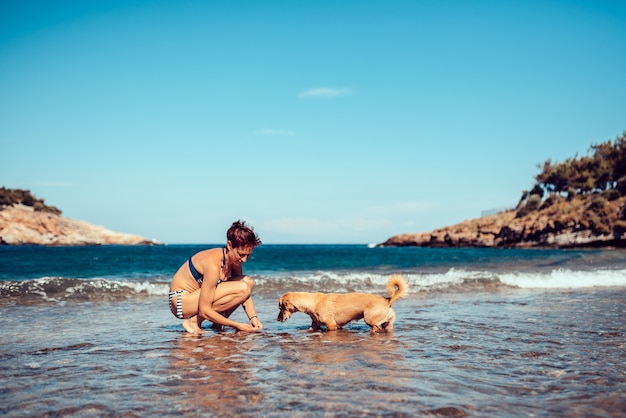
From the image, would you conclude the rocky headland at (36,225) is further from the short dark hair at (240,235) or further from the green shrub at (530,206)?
the short dark hair at (240,235)

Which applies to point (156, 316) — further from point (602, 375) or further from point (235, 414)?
point (602, 375)

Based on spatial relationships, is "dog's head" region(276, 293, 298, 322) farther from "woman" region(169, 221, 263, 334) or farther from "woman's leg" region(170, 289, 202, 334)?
"woman's leg" region(170, 289, 202, 334)

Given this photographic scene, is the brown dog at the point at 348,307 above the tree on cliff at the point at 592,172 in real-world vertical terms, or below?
below

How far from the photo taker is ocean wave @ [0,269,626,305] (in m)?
11.8

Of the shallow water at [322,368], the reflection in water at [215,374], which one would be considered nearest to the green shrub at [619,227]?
the shallow water at [322,368]

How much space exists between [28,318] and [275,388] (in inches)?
253

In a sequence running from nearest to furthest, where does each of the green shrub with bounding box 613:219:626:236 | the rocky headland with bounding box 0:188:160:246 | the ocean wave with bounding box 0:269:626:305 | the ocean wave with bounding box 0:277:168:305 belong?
the ocean wave with bounding box 0:277:168:305 → the ocean wave with bounding box 0:269:626:305 → the green shrub with bounding box 613:219:626:236 → the rocky headland with bounding box 0:188:160:246

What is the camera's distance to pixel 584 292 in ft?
40.2

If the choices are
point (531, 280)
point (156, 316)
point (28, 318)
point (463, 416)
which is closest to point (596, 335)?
point (463, 416)

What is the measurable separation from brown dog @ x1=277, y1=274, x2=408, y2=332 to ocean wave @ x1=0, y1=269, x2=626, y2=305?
561 centimetres

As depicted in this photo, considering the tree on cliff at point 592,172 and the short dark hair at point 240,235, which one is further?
the tree on cliff at point 592,172

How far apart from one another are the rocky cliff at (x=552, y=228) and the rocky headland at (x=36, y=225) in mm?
49379

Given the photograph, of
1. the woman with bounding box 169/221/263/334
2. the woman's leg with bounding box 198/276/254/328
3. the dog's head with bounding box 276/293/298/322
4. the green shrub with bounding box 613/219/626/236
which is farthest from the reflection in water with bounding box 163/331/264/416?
the green shrub with bounding box 613/219/626/236

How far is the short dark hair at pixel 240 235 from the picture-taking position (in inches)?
228
